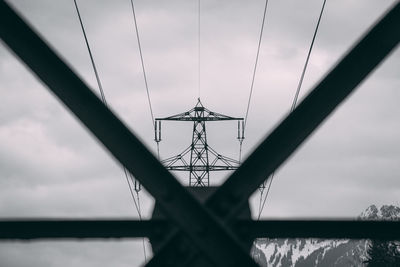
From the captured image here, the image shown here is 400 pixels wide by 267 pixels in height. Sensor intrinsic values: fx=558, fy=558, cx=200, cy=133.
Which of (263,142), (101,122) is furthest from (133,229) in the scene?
(263,142)

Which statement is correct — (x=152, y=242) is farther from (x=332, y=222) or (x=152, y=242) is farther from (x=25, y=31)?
(x=25, y=31)

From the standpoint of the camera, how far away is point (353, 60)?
303cm

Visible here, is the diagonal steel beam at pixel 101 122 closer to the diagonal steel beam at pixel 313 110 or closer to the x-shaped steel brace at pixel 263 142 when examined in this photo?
the x-shaped steel brace at pixel 263 142

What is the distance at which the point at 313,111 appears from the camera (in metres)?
3.03

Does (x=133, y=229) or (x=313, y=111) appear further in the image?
(x=133, y=229)

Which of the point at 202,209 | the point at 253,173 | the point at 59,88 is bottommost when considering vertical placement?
the point at 202,209

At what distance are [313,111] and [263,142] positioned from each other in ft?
1.05

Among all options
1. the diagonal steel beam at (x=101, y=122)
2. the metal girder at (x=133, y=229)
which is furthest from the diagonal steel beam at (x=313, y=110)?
the metal girder at (x=133, y=229)

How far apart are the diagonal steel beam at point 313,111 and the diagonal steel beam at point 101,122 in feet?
0.70

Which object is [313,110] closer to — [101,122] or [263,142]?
[263,142]

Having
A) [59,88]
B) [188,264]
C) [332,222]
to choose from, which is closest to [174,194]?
[188,264]

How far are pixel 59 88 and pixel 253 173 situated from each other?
1143 mm

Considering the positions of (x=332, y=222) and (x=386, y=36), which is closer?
(x=386, y=36)

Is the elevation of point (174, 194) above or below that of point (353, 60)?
below
